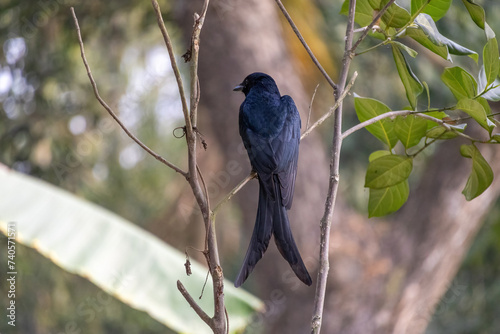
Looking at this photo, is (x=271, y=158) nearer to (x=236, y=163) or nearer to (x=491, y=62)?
(x=491, y=62)

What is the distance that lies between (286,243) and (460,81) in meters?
0.58

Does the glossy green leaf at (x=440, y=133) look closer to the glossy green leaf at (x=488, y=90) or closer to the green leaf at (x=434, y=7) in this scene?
the glossy green leaf at (x=488, y=90)

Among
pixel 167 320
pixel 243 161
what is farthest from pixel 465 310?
pixel 167 320

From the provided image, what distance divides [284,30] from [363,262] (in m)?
2.19

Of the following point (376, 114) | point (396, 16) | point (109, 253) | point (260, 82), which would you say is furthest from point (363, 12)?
point (109, 253)

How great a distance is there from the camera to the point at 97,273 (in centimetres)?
282

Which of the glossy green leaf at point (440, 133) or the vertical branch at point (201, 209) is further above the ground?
the glossy green leaf at point (440, 133)

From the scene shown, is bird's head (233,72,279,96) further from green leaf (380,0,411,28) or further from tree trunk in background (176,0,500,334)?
tree trunk in background (176,0,500,334)

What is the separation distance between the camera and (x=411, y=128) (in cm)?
150

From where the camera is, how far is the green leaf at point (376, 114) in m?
1.53

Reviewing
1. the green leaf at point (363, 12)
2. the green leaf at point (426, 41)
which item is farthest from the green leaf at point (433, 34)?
the green leaf at point (363, 12)

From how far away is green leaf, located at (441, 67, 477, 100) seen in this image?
1.43 m

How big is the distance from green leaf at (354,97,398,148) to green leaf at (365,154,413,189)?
0.29 ft

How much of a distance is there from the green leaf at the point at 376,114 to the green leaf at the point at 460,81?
0.17m
